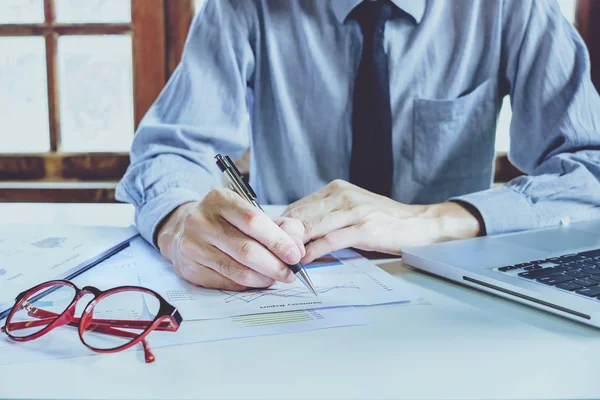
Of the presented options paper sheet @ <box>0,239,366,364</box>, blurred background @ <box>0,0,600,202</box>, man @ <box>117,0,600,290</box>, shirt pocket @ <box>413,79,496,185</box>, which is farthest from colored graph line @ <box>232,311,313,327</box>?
blurred background @ <box>0,0,600,202</box>

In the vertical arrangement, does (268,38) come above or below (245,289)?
above

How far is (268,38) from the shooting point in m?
1.12

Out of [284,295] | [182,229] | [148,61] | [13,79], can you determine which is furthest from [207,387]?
[13,79]

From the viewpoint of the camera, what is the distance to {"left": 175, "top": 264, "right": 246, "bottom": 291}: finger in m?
0.59

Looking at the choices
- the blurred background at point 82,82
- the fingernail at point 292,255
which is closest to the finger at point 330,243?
the fingernail at point 292,255

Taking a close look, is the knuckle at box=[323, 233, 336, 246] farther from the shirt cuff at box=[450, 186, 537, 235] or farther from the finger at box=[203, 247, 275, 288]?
the shirt cuff at box=[450, 186, 537, 235]

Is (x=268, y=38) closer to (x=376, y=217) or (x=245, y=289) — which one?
(x=376, y=217)

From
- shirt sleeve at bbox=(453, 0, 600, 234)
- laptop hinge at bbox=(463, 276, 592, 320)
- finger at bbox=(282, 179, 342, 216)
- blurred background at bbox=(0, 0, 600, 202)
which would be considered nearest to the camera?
laptop hinge at bbox=(463, 276, 592, 320)

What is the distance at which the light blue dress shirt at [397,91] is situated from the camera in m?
1.02

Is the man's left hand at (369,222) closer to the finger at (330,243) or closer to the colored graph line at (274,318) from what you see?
the finger at (330,243)

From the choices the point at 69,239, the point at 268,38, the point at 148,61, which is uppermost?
the point at 268,38

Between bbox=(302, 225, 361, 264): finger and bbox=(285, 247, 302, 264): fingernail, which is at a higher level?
bbox=(285, 247, 302, 264): fingernail

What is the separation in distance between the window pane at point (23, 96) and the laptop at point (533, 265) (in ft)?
5.28

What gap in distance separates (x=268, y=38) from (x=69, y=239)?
595 millimetres
